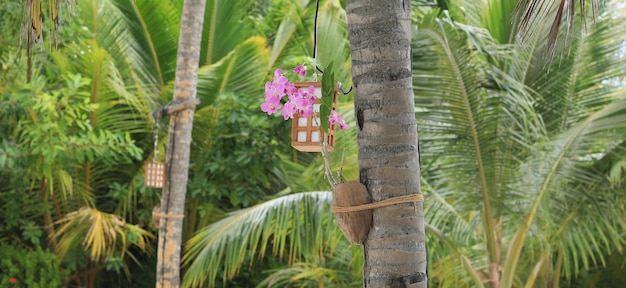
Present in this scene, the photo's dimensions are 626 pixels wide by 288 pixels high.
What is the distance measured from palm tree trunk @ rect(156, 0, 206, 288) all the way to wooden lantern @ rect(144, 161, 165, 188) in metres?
0.03

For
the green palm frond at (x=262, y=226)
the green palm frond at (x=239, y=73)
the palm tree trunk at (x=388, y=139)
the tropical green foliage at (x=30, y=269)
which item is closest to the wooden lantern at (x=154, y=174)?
the green palm frond at (x=262, y=226)

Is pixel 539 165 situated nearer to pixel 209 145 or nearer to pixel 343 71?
pixel 343 71

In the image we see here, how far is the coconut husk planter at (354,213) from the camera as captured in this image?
6.89ft

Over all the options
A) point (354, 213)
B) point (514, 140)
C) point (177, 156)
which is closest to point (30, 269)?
point (177, 156)

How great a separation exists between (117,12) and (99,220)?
6.25 ft

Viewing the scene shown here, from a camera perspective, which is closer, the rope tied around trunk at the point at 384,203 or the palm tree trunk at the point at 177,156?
the rope tied around trunk at the point at 384,203

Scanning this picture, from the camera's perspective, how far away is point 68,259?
670cm

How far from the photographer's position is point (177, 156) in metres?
4.37

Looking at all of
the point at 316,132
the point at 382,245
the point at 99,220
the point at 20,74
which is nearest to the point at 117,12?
the point at 20,74

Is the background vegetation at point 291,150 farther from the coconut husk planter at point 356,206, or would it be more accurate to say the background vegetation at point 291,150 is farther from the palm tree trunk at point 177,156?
the coconut husk planter at point 356,206

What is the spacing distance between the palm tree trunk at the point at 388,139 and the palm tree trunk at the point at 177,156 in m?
2.33

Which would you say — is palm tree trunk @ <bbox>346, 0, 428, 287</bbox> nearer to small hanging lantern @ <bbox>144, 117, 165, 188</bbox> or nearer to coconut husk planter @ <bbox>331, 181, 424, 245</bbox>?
coconut husk planter @ <bbox>331, 181, 424, 245</bbox>

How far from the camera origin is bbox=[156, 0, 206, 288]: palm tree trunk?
437 centimetres

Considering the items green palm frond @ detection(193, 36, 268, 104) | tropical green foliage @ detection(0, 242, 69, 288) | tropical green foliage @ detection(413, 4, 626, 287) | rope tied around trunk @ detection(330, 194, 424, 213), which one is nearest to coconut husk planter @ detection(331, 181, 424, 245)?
rope tied around trunk @ detection(330, 194, 424, 213)
